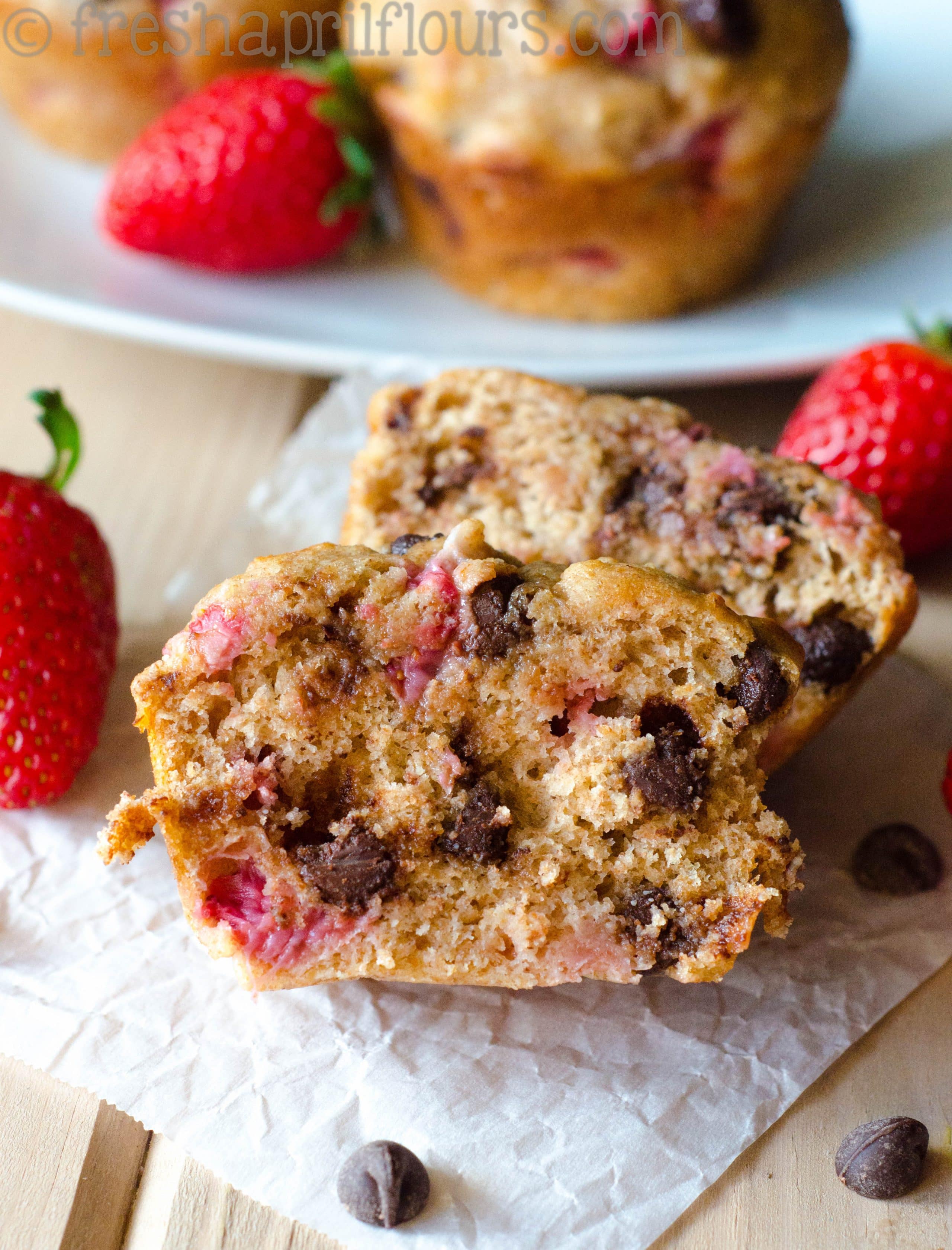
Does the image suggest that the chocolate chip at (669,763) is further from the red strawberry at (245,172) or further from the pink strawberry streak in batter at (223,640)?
the red strawberry at (245,172)

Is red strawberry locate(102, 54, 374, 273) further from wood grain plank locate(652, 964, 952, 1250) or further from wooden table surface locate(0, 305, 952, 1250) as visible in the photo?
wood grain plank locate(652, 964, 952, 1250)

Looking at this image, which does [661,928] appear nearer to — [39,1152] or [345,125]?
[39,1152]

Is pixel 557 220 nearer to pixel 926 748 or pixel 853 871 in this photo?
pixel 926 748

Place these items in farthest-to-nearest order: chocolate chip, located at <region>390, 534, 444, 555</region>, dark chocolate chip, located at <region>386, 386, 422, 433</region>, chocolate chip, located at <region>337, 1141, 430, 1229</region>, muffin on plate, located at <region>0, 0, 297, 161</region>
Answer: muffin on plate, located at <region>0, 0, 297, 161</region>
dark chocolate chip, located at <region>386, 386, 422, 433</region>
chocolate chip, located at <region>390, 534, 444, 555</region>
chocolate chip, located at <region>337, 1141, 430, 1229</region>

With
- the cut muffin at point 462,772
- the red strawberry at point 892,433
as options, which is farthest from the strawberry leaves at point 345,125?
the cut muffin at point 462,772

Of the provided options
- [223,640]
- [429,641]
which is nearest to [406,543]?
[429,641]

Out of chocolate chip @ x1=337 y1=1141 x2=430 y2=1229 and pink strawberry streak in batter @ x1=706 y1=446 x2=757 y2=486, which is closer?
chocolate chip @ x1=337 y1=1141 x2=430 y2=1229

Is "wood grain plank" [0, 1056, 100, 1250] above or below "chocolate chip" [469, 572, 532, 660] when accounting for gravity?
below

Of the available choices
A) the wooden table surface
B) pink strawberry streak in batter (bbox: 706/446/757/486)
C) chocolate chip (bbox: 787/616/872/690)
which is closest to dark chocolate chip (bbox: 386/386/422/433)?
pink strawberry streak in batter (bbox: 706/446/757/486)
